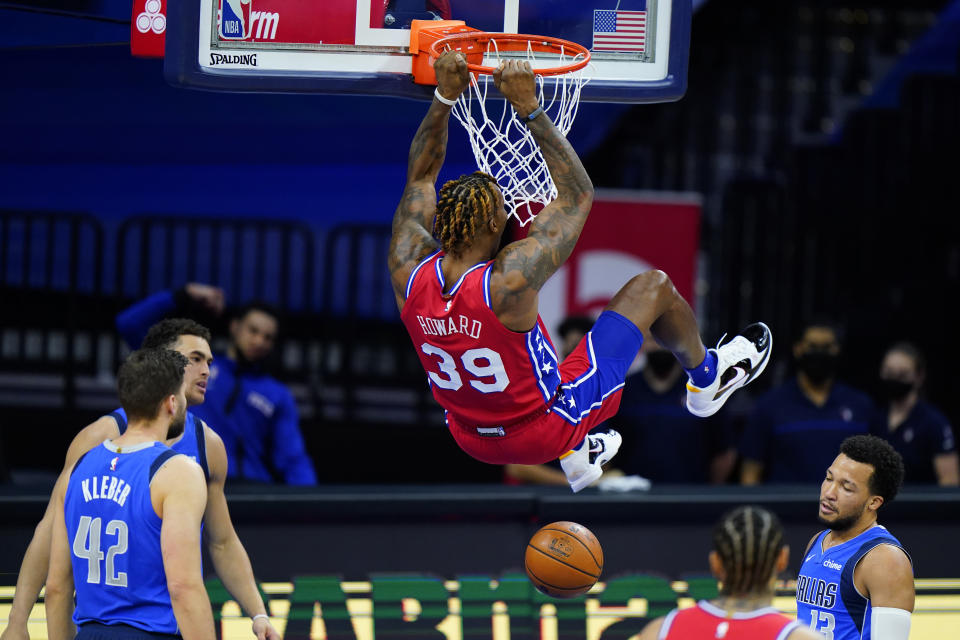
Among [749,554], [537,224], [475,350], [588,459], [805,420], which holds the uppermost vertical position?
[537,224]

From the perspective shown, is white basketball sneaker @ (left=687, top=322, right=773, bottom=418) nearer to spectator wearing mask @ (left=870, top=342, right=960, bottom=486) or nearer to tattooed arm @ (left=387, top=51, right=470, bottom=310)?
tattooed arm @ (left=387, top=51, right=470, bottom=310)

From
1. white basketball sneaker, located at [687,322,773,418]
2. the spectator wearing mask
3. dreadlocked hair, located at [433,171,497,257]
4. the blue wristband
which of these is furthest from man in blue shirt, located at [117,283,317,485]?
the spectator wearing mask

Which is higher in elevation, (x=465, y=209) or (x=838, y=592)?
(x=465, y=209)

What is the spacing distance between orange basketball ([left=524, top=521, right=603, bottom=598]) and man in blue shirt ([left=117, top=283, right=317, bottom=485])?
99.9 inches

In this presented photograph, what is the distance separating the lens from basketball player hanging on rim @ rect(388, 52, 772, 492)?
16.4 feet

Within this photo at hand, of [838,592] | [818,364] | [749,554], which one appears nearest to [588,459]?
[838,592]

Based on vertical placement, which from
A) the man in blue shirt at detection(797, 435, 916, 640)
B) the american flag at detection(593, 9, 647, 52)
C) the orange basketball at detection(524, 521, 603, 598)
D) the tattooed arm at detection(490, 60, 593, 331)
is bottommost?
the orange basketball at detection(524, 521, 603, 598)

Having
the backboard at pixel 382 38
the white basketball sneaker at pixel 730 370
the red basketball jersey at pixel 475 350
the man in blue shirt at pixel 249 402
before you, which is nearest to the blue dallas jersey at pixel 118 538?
the red basketball jersey at pixel 475 350

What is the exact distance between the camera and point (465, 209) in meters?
5.02

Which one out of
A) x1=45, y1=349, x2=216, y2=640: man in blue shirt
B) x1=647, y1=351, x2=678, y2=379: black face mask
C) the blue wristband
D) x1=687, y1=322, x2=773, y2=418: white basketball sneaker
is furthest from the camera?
x1=647, y1=351, x2=678, y2=379: black face mask

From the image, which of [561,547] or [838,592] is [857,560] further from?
[561,547]

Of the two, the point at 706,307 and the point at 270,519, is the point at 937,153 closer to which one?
the point at 706,307

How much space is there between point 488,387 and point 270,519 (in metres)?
2.37

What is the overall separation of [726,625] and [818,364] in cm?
467
